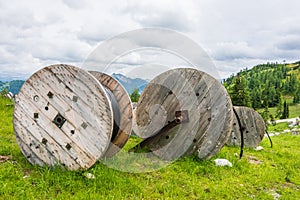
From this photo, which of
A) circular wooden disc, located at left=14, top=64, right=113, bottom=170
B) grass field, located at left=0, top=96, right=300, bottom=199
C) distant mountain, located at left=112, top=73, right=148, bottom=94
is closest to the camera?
grass field, located at left=0, top=96, right=300, bottom=199

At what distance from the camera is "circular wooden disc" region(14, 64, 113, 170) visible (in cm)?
443

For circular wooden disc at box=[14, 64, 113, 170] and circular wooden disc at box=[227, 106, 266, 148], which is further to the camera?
circular wooden disc at box=[227, 106, 266, 148]

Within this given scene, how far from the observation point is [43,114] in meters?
4.70

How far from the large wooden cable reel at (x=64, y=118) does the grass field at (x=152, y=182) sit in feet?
0.91

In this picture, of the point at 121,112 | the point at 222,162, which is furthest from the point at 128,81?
the point at 222,162

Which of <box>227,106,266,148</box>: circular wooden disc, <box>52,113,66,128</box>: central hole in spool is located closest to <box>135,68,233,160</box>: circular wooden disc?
<box>52,113,66,128</box>: central hole in spool

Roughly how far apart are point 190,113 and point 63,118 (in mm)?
3017

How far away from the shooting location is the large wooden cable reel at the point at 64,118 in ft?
14.5

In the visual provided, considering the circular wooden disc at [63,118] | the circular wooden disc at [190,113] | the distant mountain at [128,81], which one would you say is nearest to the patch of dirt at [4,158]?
the circular wooden disc at [63,118]

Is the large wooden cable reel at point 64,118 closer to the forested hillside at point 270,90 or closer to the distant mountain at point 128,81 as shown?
the distant mountain at point 128,81

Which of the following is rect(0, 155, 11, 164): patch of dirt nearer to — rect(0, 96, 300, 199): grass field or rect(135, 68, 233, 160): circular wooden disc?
rect(0, 96, 300, 199): grass field

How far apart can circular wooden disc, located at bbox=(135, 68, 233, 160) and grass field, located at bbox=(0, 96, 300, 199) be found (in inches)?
15.7

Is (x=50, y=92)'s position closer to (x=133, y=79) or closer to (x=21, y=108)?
(x=21, y=108)

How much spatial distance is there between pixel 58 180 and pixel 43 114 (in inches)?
47.3
